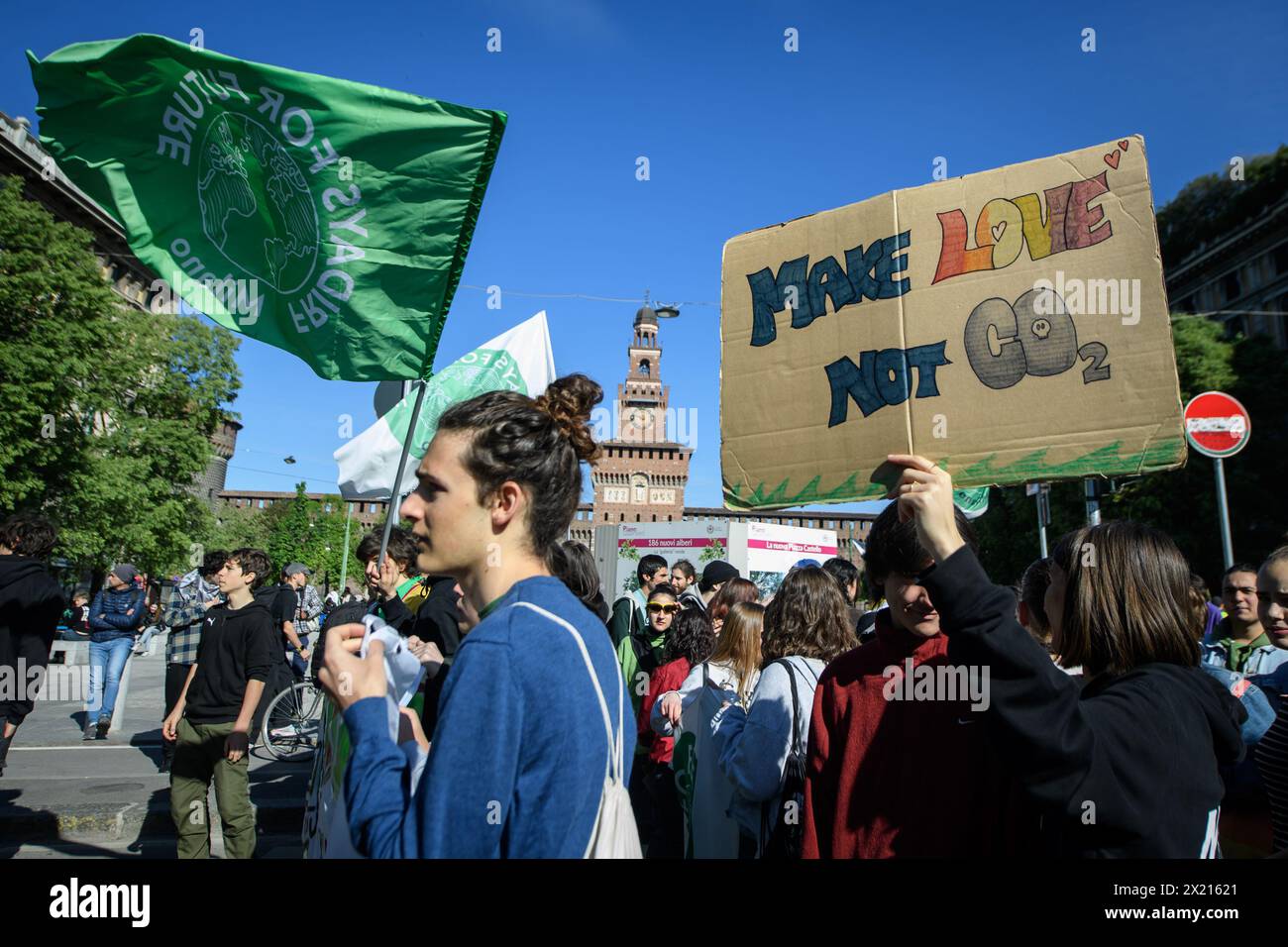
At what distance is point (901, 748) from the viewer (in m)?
2.10

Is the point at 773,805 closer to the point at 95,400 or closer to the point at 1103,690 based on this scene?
the point at 1103,690

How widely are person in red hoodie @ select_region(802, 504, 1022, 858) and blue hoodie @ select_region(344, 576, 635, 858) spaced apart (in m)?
0.87

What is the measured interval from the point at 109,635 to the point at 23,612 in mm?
6772

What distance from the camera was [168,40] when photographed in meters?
3.56

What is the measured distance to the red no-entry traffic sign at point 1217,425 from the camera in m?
7.54

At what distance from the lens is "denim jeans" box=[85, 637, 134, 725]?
10.1 metres

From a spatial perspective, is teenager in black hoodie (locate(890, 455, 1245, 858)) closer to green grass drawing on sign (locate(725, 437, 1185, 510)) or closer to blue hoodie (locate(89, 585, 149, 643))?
green grass drawing on sign (locate(725, 437, 1185, 510))

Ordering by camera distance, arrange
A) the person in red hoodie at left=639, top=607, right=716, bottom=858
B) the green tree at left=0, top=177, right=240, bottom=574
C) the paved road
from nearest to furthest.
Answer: the person in red hoodie at left=639, top=607, right=716, bottom=858 → the paved road → the green tree at left=0, top=177, right=240, bottom=574

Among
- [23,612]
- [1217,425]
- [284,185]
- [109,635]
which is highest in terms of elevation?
[284,185]

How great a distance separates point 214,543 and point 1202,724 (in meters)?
40.4

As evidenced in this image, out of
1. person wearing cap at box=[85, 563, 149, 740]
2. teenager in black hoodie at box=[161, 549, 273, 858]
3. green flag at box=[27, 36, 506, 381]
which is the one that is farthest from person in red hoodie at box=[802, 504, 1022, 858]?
person wearing cap at box=[85, 563, 149, 740]

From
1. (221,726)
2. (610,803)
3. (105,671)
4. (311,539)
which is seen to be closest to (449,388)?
(221,726)

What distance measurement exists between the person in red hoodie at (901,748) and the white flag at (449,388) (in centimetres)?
512
